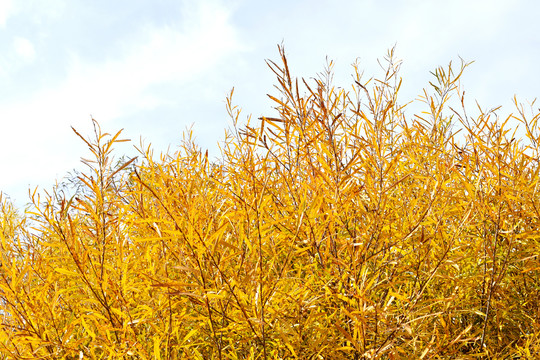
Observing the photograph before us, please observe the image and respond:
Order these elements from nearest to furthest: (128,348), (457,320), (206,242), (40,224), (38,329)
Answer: (206,242)
(128,348)
(38,329)
(40,224)
(457,320)

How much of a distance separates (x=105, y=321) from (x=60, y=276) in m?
0.58

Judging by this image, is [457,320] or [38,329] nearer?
[38,329]

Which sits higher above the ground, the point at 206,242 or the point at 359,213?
the point at 359,213

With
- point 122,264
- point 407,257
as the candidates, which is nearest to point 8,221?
point 122,264

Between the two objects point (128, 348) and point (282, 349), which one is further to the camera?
point (282, 349)

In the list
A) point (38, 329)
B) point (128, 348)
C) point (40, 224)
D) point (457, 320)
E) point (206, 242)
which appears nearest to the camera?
point (206, 242)

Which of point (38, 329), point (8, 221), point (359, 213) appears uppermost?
point (8, 221)

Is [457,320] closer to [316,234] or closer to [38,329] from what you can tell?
[316,234]

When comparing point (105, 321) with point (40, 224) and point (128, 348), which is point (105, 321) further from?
point (40, 224)

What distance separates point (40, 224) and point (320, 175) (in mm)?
1036

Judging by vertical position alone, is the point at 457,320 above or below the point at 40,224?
below

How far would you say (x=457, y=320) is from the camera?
2117 millimetres

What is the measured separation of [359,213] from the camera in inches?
66.2

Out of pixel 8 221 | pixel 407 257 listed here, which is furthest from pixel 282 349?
pixel 8 221
